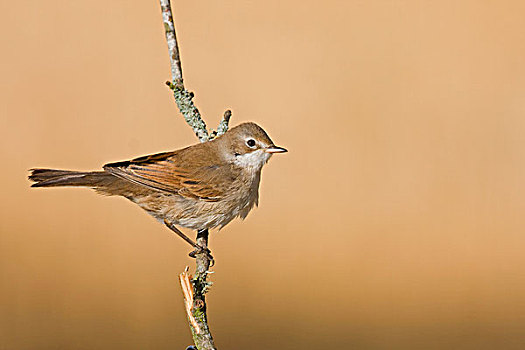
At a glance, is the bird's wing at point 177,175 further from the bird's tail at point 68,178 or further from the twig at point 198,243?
the twig at point 198,243

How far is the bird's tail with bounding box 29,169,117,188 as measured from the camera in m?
3.40

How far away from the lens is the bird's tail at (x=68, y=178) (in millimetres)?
3400

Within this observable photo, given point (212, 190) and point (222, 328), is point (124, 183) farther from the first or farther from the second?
point (222, 328)

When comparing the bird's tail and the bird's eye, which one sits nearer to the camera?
the bird's tail

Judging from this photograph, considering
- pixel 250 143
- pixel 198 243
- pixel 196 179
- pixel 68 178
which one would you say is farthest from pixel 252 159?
pixel 68 178

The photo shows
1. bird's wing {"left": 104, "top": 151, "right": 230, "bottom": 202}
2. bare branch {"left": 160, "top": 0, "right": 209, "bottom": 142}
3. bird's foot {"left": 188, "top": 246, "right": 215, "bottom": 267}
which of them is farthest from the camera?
bird's wing {"left": 104, "top": 151, "right": 230, "bottom": 202}

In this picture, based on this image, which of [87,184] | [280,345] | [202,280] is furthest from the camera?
[280,345]

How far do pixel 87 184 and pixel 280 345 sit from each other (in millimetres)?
4124

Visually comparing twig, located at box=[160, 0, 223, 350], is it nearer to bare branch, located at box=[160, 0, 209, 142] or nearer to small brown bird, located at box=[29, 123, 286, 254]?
bare branch, located at box=[160, 0, 209, 142]

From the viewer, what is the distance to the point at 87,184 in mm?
3584

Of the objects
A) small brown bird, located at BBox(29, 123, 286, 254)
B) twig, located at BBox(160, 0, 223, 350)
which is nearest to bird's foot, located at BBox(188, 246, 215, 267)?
twig, located at BBox(160, 0, 223, 350)

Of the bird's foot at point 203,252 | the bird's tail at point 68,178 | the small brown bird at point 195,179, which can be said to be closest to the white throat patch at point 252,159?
the small brown bird at point 195,179

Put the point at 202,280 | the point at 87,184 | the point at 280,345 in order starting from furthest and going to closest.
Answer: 1. the point at 280,345
2. the point at 87,184
3. the point at 202,280

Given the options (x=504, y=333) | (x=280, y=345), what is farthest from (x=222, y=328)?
(x=504, y=333)
